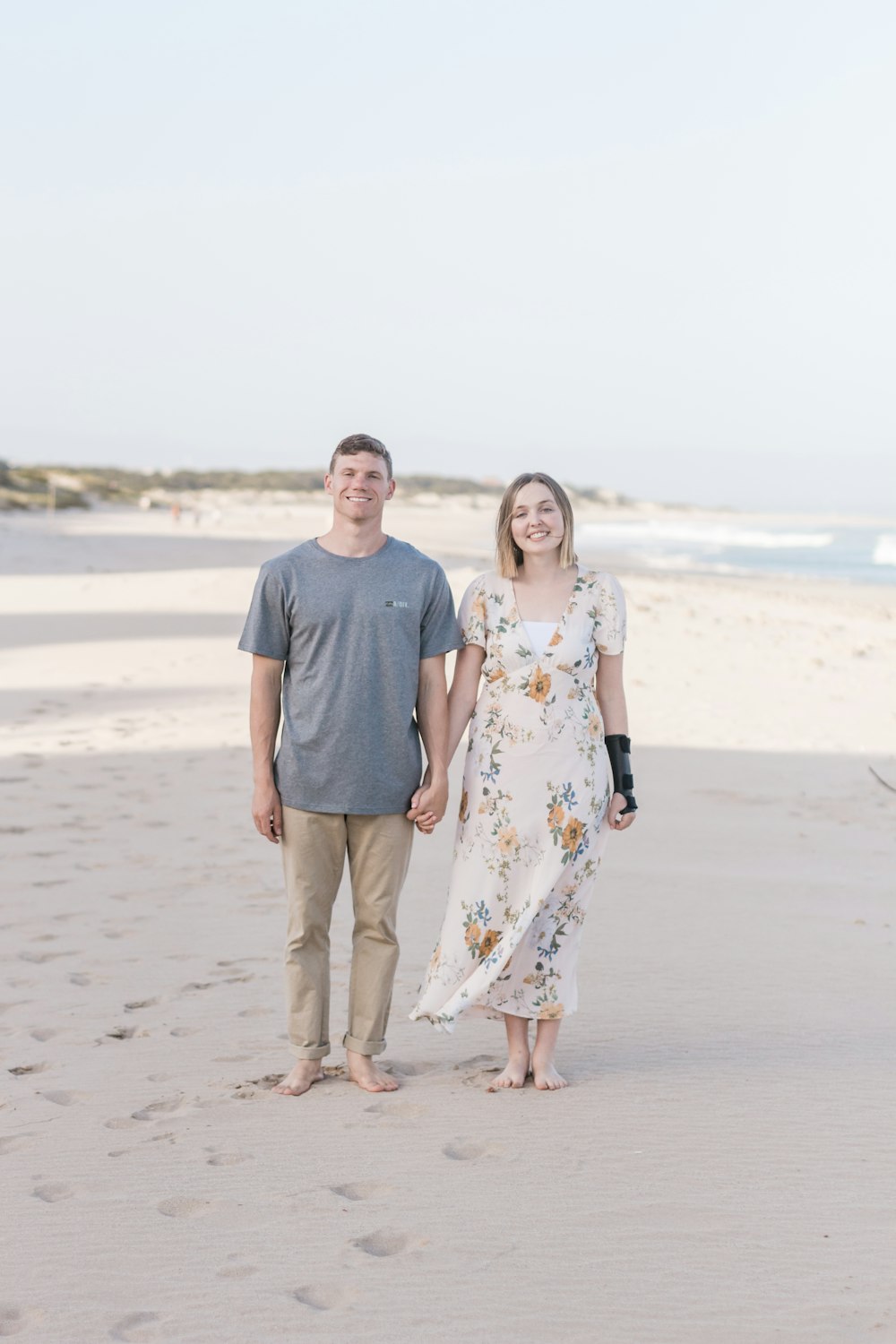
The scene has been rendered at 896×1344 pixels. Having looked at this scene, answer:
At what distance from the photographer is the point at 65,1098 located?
13.2 feet

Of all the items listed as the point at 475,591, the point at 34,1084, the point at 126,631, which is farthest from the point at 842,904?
the point at 126,631

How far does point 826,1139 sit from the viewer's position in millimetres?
3807

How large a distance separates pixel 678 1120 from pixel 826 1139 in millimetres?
409

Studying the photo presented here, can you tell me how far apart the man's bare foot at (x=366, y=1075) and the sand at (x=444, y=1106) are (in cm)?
5

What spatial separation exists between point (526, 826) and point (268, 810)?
0.76m

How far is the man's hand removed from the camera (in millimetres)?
4039

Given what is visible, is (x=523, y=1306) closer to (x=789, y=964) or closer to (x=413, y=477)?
(x=789, y=964)

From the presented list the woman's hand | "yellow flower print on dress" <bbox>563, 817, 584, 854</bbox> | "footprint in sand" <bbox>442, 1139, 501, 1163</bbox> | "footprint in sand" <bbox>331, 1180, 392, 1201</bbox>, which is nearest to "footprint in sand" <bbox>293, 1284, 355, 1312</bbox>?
"footprint in sand" <bbox>331, 1180, 392, 1201</bbox>

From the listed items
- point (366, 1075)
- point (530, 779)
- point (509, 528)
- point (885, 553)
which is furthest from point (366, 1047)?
point (885, 553)

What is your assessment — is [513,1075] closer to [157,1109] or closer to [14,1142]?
[157,1109]

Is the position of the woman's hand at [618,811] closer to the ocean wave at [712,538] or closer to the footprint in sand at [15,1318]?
the footprint in sand at [15,1318]

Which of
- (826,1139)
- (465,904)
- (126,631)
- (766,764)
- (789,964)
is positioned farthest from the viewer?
(126,631)

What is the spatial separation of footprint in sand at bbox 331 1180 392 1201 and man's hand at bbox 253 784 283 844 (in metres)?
1.02

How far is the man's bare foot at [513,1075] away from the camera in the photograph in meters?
4.16
